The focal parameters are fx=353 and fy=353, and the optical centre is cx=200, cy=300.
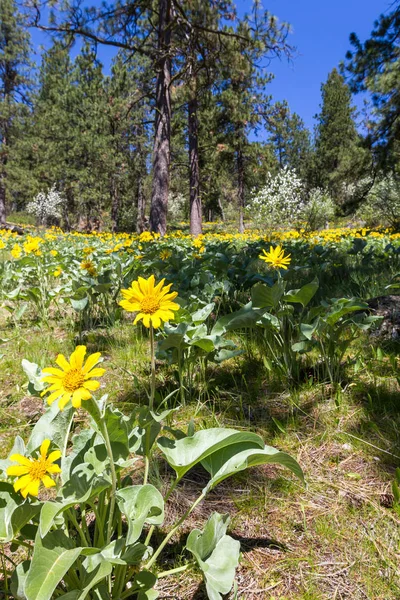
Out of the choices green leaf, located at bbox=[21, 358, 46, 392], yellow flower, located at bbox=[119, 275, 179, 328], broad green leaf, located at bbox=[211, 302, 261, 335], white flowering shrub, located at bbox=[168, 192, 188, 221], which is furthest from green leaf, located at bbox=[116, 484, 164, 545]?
white flowering shrub, located at bbox=[168, 192, 188, 221]

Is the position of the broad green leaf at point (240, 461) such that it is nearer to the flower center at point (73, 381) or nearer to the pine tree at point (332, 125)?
the flower center at point (73, 381)

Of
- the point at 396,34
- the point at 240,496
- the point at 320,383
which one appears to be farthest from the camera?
the point at 396,34

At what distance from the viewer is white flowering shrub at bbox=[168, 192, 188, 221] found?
29.5 meters

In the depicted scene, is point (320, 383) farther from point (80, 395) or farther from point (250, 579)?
point (80, 395)

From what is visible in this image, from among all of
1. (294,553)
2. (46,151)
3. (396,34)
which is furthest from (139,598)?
(46,151)

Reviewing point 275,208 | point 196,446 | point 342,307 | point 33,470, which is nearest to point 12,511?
point 33,470

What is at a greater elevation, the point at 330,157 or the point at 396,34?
A: the point at 330,157

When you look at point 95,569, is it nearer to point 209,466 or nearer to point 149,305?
point 209,466

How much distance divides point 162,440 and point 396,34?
6.70 metres

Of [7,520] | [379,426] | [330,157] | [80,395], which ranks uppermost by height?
[330,157]

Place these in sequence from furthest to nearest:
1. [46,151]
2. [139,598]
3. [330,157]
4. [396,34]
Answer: [330,157] → [46,151] → [396,34] → [139,598]

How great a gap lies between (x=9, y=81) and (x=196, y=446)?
27802 millimetres

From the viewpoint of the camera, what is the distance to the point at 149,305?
93 centimetres

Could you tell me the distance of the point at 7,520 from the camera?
2.43 feet
